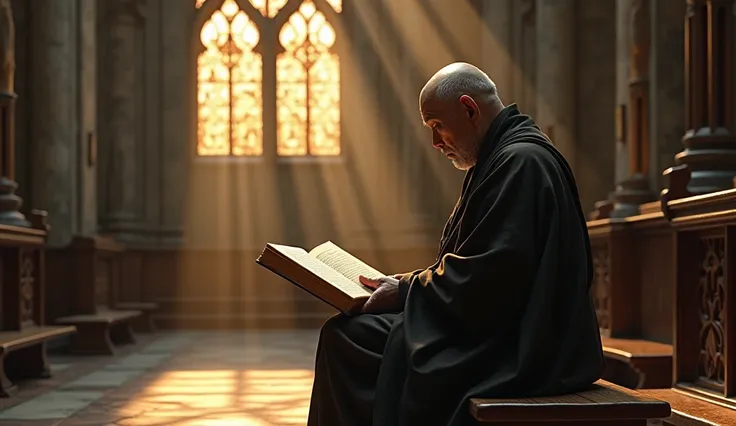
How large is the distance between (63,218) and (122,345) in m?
1.45

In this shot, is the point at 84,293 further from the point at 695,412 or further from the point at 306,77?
the point at 695,412

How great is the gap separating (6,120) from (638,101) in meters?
5.03

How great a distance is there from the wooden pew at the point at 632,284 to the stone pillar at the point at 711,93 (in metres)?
0.54

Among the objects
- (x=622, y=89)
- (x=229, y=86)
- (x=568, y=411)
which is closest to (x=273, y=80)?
(x=229, y=86)

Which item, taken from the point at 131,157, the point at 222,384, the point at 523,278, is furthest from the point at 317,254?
the point at 131,157

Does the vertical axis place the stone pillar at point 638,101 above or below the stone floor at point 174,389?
above

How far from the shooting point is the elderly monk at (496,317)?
2.93m

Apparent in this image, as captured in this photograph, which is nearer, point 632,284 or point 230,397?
point 230,397

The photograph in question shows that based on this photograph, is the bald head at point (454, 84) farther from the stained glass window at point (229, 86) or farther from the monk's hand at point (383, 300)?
the stained glass window at point (229, 86)

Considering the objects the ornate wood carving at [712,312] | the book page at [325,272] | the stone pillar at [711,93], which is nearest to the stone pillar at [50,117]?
the stone pillar at [711,93]

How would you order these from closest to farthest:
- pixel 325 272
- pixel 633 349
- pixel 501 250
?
pixel 501 250, pixel 325 272, pixel 633 349

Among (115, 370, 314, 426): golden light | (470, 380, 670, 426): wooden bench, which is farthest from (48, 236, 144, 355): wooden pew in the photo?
(470, 380, 670, 426): wooden bench

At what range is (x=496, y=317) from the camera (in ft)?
9.73

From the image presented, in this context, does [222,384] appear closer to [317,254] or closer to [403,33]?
[317,254]
